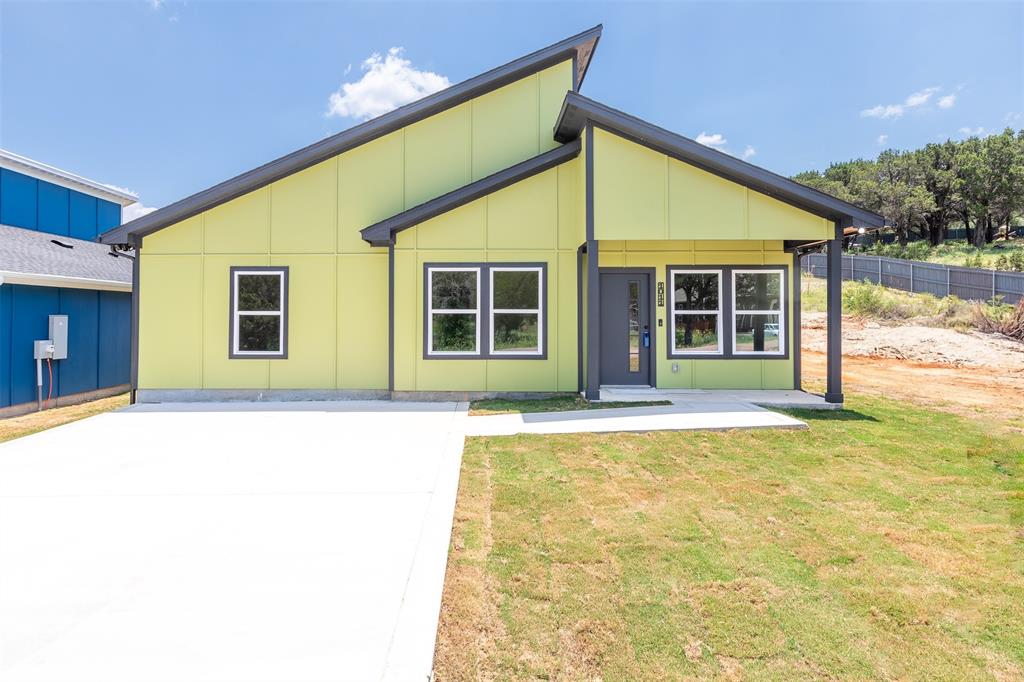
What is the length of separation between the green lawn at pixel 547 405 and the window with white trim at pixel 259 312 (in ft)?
13.3

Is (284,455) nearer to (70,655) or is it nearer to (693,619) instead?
(70,655)

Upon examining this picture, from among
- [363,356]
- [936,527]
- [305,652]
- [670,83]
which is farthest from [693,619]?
[670,83]

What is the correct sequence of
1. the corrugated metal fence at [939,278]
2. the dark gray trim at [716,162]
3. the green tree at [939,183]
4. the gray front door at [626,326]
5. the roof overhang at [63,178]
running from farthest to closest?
the green tree at [939,183], the corrugated metal fence at [939,278], the roof overhang at [63,178], the gray front door at [626,326], the dark gray trim at [716,162]

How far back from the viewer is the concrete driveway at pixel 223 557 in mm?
2334

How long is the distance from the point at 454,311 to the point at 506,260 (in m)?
1.38

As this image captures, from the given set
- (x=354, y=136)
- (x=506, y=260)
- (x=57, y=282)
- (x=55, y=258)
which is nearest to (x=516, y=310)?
(x=506, y=260)

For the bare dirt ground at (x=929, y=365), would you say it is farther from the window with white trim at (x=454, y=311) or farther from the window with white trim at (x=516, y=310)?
the window with white trim at (x=454, y=311)

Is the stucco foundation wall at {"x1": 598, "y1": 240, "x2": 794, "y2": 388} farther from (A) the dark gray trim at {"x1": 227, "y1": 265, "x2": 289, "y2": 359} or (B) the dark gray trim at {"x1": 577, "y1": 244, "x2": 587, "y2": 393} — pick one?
(A) the dark gray trim at {"x1": 227, "y1": 265, "x2": 289, "y2": 359}

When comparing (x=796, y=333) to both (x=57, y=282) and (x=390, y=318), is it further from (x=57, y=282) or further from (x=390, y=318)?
(x=57, y=282)

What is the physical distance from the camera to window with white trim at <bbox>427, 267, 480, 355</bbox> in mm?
9227

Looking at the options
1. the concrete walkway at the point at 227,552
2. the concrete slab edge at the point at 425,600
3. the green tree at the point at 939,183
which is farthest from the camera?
the green tree at the point at 939,183

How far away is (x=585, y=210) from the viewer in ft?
27.6

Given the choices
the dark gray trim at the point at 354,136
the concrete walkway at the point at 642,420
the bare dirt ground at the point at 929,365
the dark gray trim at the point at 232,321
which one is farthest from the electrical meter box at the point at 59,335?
the bare dirt ground at the point at 929,365

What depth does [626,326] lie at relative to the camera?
9656 millimetres
